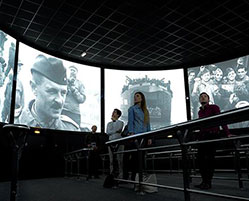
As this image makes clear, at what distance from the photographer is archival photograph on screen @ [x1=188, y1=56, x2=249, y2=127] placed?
761cm

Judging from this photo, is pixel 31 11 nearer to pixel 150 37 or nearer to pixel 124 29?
pixel 124 29

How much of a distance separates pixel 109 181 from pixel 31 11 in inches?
172

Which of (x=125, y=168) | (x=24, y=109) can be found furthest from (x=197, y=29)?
(x=24, y=109)

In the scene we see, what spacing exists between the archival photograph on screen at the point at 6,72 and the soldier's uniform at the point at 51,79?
1.88ft

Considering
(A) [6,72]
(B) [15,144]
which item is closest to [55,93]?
(A) [6,72]

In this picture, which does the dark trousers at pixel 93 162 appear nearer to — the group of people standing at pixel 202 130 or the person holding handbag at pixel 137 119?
the group of people standing at pixel 202 130

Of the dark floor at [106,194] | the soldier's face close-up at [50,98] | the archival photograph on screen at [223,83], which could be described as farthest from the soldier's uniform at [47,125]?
the archival photograph on screen at [223,83]

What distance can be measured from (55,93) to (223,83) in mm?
5350

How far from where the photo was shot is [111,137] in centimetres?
446

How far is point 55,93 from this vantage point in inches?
286

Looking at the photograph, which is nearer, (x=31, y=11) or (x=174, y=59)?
(x=31, y=11)

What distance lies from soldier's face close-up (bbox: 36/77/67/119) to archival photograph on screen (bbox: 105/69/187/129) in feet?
5.51

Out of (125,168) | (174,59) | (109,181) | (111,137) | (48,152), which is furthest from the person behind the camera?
(174,59)

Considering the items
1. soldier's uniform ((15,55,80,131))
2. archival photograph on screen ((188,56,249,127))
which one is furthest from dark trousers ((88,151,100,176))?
archival photograph on screen ((188,56,249,127))
